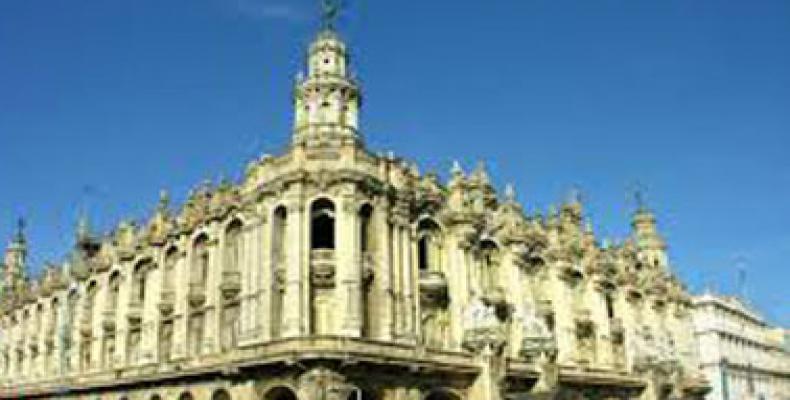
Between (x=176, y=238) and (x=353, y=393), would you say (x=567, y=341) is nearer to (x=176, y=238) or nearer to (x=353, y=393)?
(x=353, y=393)

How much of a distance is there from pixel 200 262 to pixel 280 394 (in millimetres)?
10799

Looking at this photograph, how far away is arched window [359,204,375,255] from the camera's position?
4295 centimetres

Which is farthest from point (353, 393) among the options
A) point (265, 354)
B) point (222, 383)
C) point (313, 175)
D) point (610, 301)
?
point (610, 301)

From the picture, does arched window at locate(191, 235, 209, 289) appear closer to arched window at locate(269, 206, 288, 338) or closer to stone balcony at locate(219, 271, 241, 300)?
stone balcony at locate(219, 271, 241, 300)

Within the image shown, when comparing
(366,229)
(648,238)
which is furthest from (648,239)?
(366,229)

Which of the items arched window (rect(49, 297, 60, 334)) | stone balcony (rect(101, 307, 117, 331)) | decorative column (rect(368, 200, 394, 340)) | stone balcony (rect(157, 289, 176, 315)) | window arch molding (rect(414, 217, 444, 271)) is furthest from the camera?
arched window (rect(49, 297, 60, 334))

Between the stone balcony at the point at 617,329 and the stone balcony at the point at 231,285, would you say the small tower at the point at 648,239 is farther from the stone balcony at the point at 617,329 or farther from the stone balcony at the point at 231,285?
the stone balcony at the point at 231,285

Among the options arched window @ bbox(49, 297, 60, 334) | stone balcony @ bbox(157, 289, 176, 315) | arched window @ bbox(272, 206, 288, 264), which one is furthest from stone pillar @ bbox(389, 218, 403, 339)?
arched window @ bbox(49, 297, 60, 334)

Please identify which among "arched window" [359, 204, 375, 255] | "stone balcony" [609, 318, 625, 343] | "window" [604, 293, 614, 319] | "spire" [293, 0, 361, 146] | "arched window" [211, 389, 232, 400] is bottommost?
"arched window" [211, 389, 232, 400]

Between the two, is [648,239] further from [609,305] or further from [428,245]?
[428,245]

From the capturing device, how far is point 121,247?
54.9 m

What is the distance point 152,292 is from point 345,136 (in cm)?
1557

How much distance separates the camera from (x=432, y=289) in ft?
150

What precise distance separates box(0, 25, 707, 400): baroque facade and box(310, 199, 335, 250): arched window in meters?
0.10
